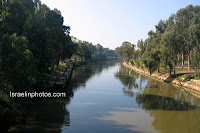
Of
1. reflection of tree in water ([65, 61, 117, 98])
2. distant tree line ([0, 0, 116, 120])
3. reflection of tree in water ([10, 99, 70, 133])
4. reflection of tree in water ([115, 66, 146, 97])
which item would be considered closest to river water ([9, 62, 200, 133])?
reflection of tree in water ([10, 99, 70, 133])

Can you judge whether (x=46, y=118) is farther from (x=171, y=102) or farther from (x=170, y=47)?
(x=170, y=47)

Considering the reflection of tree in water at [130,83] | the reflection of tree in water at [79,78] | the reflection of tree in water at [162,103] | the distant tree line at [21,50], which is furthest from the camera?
the reflection of tree in water at [130,83]

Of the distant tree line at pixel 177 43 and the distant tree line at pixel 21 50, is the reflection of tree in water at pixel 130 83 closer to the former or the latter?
the distant tree line at pixel 177 43

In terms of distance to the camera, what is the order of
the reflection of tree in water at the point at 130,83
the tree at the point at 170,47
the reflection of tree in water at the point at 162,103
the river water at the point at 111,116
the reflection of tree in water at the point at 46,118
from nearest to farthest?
the reflection of tree in water at the point at 46,118 < the river water at the point at 111,116 < the reflection of tree in water at the point at 162,103 < the reflection of tree in water at the point at 130,83 < the tree at the point at 170,47

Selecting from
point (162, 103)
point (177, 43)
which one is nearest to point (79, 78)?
point (177, 43)

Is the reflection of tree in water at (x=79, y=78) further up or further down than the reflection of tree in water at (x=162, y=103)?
further up

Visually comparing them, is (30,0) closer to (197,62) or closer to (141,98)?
(141,98)

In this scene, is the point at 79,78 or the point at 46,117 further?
the point at 79,78


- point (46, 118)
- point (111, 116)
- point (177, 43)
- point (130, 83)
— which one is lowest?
point (111, 116)

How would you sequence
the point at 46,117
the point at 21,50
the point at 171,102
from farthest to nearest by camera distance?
the point at 171,102
the point at 46,117
the point at 21,50

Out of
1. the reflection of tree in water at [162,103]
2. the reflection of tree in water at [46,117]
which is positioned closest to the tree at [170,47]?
the reflection of tree in water at [162,103]

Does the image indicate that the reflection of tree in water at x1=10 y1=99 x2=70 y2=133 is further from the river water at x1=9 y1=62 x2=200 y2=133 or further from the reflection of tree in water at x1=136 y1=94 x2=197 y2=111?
the reflection of tree in water at x1=136 y1=94 x2=197 y2=111

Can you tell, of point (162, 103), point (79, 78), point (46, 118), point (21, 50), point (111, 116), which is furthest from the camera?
point (79, 78)

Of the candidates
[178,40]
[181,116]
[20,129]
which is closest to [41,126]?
[20,129]
